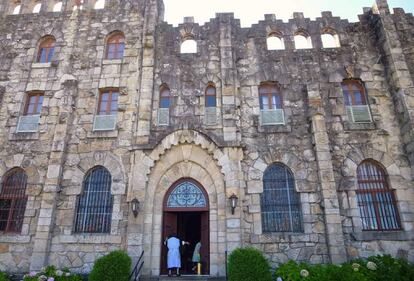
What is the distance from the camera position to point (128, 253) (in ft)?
33.1

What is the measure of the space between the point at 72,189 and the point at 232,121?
273 inches

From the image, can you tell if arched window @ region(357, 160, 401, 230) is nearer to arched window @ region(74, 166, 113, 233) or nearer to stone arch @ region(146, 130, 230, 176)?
stone arch @ region(146, 130, 230, 176)

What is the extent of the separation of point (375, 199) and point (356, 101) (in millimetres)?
4217

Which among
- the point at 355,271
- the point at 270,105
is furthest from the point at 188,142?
the point at 355,271

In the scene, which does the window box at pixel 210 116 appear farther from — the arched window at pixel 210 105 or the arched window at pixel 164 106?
the arched window at pixel 164 106

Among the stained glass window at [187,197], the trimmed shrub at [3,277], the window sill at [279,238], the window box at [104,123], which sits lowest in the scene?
the trimmed shrub at [3,277]

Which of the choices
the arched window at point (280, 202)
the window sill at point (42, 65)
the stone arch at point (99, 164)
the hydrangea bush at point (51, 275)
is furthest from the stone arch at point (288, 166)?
the window sill at point (42, 65)

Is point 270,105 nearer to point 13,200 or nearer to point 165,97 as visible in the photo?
point 165,97

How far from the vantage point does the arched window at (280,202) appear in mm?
10742

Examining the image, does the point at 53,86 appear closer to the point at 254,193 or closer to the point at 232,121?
the point at 232,121

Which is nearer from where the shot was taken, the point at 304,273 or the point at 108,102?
the point at 304,273

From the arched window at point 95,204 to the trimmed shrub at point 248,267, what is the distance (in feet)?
16.4

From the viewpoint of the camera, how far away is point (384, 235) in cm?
1033

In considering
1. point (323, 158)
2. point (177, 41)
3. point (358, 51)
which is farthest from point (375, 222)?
point (177, 41)
